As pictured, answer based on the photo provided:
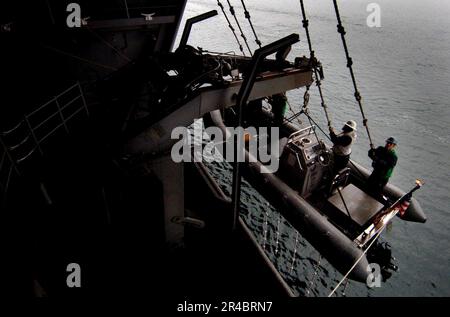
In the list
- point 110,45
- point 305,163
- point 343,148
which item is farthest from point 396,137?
point 110,45

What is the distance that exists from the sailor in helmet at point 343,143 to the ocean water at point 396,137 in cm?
381

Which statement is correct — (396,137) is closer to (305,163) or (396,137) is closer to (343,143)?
(343,143)

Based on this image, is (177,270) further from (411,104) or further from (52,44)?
(411,104)

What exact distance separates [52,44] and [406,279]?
1397 centimetres

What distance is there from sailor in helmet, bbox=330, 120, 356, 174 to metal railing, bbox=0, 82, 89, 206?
7.00m

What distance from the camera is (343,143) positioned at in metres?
8.83

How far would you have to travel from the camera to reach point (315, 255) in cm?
1162

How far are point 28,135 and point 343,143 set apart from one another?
804cm

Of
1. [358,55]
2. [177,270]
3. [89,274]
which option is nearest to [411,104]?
[358,55]
